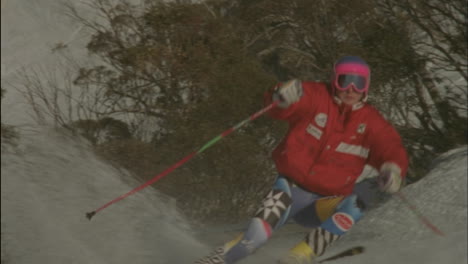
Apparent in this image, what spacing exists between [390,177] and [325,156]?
46 centimetres

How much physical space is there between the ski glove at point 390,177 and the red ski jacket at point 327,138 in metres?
0.18

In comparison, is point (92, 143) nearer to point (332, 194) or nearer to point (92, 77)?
point (92, 77)

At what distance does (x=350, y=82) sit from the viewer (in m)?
5.21

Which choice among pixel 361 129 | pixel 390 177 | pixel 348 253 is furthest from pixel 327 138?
pixel 348 253

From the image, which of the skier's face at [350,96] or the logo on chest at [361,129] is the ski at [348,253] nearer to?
the logo on chest at [361,129]

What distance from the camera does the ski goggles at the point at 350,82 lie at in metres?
5.21

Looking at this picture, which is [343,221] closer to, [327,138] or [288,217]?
[288,217]

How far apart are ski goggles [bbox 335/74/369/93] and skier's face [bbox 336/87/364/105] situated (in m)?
0.02

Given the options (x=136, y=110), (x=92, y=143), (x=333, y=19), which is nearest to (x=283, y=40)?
(x=333, y=19)

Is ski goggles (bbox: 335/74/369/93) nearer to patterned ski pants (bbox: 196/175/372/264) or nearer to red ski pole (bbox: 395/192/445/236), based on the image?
patterned ski pants (bbox: 196/175/372/264)

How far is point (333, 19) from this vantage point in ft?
58.2

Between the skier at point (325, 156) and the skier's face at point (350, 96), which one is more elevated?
the skier's face at point (350, 96)

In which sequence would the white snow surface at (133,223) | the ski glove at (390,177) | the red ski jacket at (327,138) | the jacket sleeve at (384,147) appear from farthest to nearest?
the white snow surface at (133,223) → the red ski jacket at (327,138) → the jacket sleeve at (384,147) → the ski glove at (390,177)

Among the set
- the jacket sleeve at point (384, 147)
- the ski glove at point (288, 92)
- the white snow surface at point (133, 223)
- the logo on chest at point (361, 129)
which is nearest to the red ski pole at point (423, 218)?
the white snow surface at point (133, 223)
